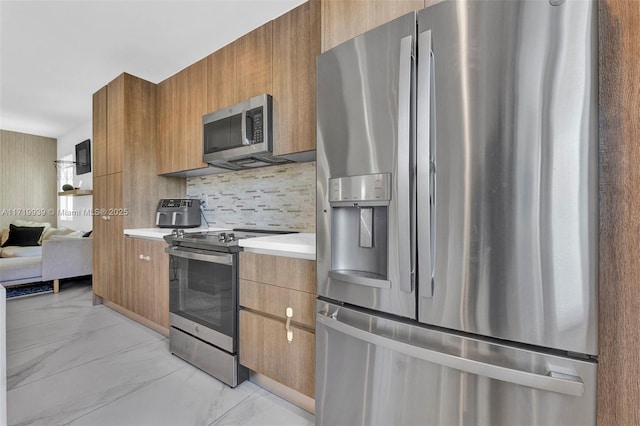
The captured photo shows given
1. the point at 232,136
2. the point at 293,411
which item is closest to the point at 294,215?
the point at 232,136

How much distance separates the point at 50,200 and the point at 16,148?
1103mm

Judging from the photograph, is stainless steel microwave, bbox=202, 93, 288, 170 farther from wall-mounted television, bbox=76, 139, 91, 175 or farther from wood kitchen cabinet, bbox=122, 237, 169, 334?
wall-mounted television, bbox=76, 139, 91, 175

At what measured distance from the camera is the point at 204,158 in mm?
2305

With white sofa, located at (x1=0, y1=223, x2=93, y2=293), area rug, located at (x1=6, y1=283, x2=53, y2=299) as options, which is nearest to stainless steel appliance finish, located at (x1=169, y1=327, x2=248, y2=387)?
white sofa, located at (x1=0, y1=223, x2=93, y2=293)

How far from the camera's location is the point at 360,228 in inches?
45.0

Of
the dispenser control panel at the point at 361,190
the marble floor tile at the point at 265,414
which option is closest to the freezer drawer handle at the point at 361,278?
the dispenser control panel at the point at 361,190

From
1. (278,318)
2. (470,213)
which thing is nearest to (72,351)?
(278,318)

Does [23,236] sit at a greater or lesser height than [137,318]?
greater

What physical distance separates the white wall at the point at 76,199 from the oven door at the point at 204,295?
409 cm

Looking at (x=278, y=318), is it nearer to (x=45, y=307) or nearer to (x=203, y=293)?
(x=203, y=293)

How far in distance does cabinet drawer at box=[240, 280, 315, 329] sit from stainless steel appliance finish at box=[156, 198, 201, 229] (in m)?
1.41

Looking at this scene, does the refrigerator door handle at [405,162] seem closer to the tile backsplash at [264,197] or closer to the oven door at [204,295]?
the oven door at [204,295]

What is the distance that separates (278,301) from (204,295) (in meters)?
0.66

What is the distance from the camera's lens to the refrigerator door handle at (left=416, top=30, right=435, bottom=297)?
2.92ft
